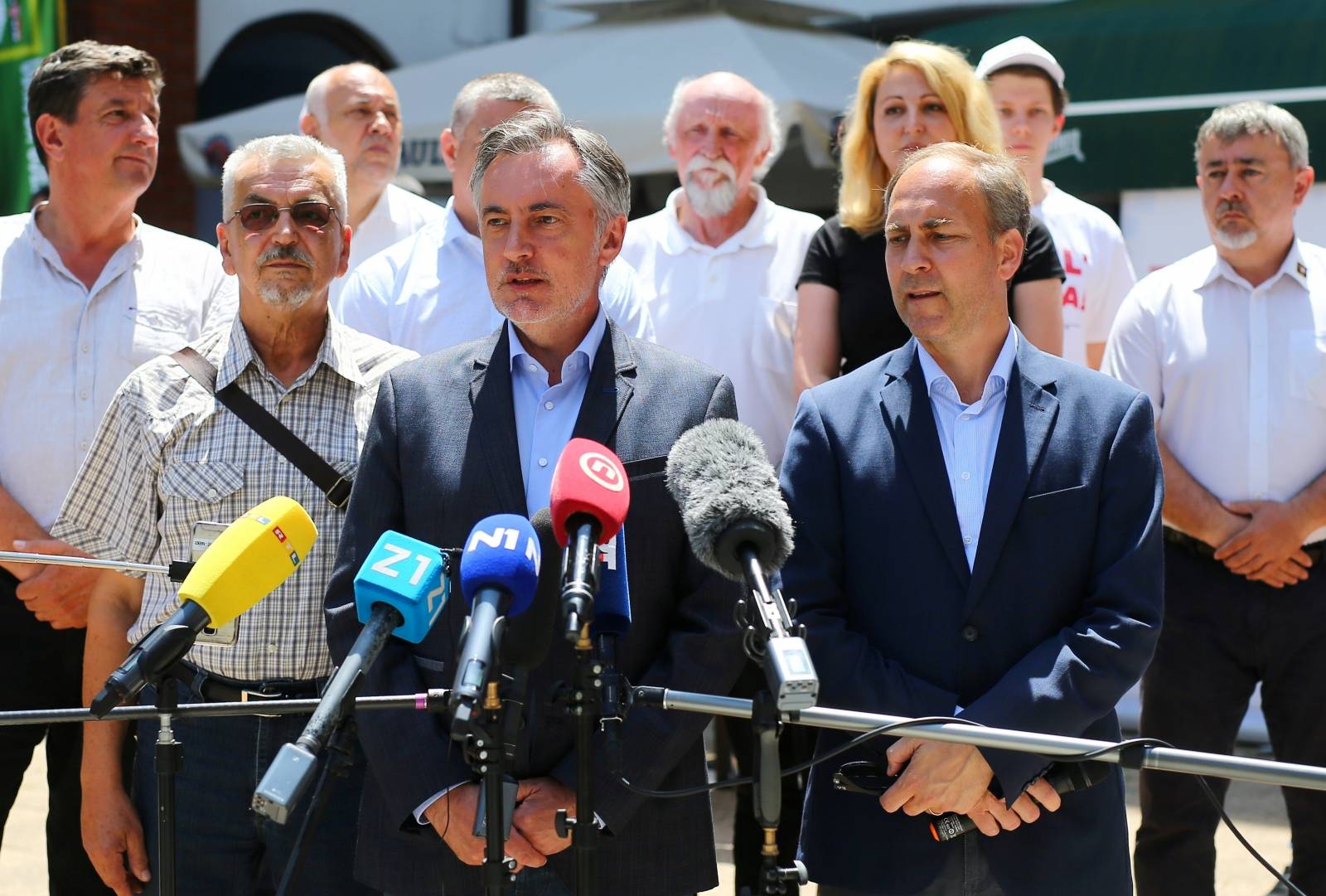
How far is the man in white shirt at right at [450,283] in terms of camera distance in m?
4.34

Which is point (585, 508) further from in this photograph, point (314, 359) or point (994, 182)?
point (314, 359)

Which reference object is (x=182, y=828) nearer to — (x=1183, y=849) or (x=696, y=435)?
(x=696, y=435)

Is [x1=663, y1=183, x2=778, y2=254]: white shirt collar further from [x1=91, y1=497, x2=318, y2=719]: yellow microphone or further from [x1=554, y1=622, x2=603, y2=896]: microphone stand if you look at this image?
[x1=554, y1=622, x2=603, y2=896]: microphone stand

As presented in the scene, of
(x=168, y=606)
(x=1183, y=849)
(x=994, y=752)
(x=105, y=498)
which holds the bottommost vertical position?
(x=1183, y=849)

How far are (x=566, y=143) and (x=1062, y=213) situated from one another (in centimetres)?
256

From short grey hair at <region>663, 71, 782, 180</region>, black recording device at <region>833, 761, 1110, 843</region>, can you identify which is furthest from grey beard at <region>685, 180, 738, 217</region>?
black recording device at <region>833, 761, 1110, 843</region>

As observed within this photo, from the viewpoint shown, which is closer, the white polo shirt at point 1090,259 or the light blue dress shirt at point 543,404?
the light blue dress shirt at point 543,404

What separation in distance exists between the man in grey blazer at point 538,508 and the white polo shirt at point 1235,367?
7.12 ft

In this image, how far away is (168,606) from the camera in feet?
11.1

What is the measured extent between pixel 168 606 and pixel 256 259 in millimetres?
784

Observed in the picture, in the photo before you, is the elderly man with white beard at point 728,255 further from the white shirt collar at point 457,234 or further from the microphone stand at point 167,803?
the microphone stand at point 167,803

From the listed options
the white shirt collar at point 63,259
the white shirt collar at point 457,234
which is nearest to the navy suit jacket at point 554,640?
the white shirt collar at point 457,234

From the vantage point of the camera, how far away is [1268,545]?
14.6ft

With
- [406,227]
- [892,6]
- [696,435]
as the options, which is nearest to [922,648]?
[696,435]
